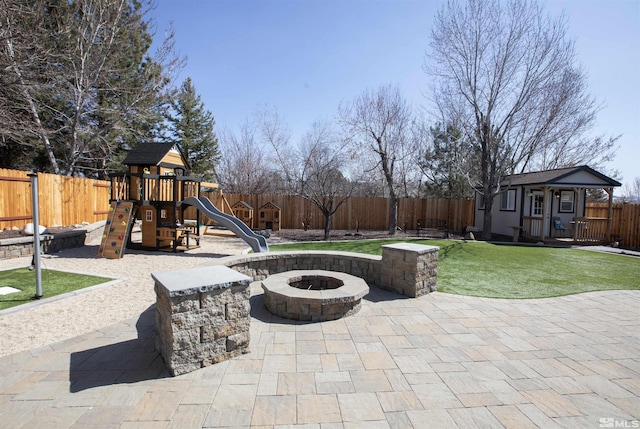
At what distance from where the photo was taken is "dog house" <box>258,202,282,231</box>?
16.3m

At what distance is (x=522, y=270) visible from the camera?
777 cm

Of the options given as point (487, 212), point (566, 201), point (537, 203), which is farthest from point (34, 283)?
point (566, 201)

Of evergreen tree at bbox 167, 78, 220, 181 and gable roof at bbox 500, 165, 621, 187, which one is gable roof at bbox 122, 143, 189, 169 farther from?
gable roof at bbox 500, 165, 621, 187

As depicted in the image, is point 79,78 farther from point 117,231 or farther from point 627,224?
point 627,224

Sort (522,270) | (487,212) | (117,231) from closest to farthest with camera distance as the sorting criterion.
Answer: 1. (522,270)
2. (117,231)
3. (487,212)

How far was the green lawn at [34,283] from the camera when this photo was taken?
504 centimetres

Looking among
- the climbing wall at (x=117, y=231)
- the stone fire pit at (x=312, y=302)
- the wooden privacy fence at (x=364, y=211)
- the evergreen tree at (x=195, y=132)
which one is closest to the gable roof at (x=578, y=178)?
the wooden privacy fence at (x=364, y=211)

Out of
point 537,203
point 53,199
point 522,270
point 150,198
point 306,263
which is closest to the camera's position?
point 306,263

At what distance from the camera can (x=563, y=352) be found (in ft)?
11.9

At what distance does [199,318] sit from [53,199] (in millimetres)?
11769

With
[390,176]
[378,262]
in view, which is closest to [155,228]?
[378,262]

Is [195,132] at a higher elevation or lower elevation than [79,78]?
higher

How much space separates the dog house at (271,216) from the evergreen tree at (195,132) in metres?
10.5

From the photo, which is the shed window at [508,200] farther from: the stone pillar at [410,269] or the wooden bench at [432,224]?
the stone pillar at [410,269]
